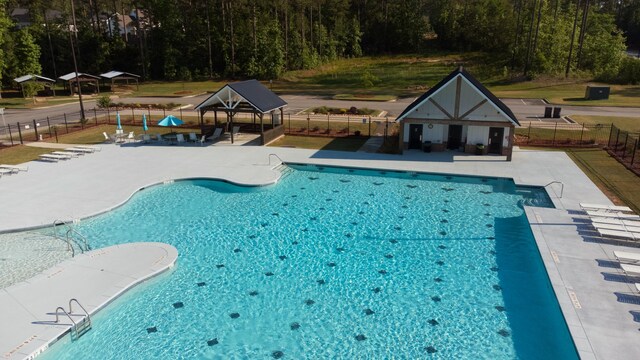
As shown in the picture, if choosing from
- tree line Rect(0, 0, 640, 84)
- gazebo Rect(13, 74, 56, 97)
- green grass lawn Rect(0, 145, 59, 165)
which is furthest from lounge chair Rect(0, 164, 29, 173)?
tree line Rect(0, 0, 640, 84)

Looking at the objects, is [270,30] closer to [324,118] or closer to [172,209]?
[324,118]

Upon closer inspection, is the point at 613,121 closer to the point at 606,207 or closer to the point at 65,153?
the point at 606,207

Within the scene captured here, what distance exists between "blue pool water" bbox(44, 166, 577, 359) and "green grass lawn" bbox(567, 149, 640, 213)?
16.1 ft

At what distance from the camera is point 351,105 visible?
48219 millimetres

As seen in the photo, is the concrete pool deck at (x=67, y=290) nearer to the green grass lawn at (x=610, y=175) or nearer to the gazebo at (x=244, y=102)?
the gazebo at (x=244, y=102)

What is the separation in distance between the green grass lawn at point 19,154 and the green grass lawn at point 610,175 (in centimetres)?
3430

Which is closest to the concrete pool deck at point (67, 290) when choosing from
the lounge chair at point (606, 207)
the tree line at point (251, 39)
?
the lounge chair at point (606, 207)

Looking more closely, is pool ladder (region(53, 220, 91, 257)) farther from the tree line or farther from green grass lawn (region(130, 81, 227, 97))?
the tree line

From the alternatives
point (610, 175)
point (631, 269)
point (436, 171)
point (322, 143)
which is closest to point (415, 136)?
point (436, 171)

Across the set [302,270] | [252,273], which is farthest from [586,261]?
[252,273]

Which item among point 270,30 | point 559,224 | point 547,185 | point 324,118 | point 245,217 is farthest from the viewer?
point 270,30

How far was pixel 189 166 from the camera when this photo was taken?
27391 millimetres

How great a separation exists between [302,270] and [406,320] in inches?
175

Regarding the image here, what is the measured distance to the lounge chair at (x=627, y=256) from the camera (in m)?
15.0
